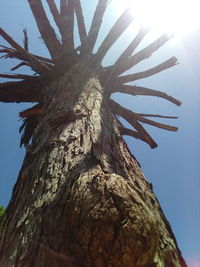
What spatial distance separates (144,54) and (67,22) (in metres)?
1.14

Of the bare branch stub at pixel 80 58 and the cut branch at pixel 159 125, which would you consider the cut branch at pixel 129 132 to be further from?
the cut branch at pixel 159 125

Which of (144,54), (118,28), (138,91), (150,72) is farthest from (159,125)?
(118,28)

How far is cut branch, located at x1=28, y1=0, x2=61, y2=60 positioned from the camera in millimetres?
3992

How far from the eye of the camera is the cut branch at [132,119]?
164 inches

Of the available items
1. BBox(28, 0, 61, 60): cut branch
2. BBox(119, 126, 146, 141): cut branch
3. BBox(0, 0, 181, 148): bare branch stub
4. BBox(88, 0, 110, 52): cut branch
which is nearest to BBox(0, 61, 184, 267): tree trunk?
BBox(0, 0, 181, 148): bare branch stub

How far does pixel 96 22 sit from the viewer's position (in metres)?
4.30

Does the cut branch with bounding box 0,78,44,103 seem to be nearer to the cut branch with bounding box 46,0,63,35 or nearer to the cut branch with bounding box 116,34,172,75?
the cut branch with bounding box 46,0,63,35

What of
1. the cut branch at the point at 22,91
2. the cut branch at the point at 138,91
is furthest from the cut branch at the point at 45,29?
the cut branch at the point at 138,91

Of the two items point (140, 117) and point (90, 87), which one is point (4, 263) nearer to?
point (90, 87)

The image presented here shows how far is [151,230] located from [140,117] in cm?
326

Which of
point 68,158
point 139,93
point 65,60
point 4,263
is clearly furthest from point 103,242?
point 139,93

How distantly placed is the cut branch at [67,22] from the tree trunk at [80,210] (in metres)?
2.11

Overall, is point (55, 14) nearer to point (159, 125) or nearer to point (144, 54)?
point (144, 54)

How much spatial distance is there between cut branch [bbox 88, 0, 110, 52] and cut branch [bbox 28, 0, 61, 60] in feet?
1.51
